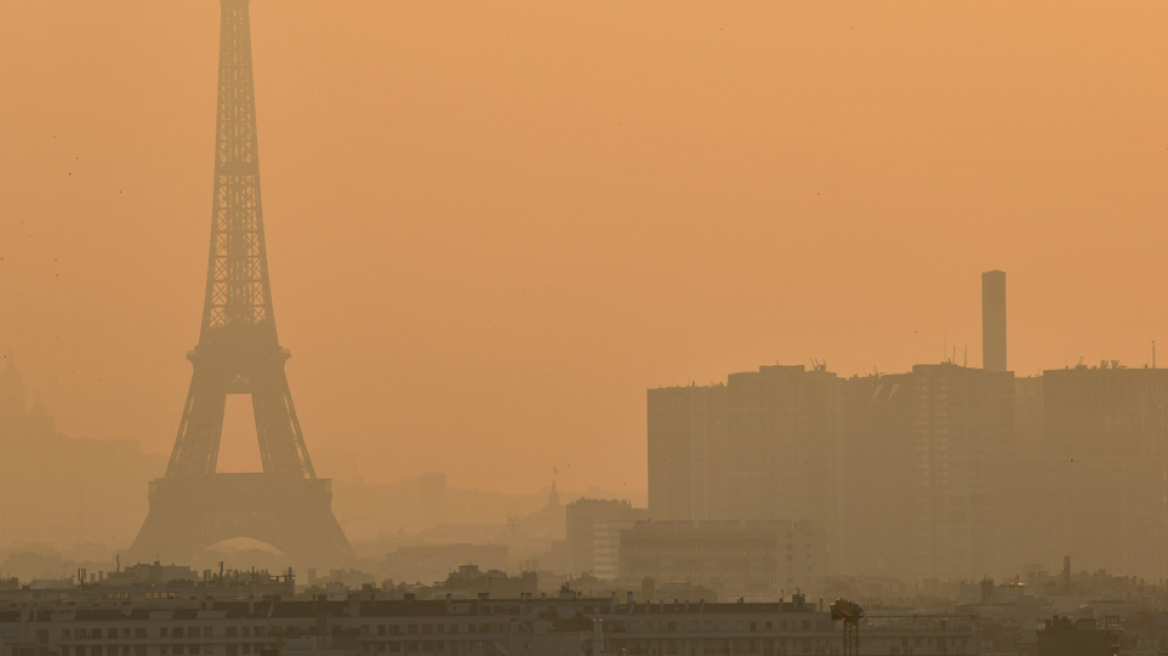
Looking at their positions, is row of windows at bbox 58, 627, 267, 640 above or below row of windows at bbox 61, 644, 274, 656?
above

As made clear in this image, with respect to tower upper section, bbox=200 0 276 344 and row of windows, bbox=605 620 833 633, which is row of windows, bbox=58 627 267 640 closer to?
row of windows, bbox=605 620 833 633

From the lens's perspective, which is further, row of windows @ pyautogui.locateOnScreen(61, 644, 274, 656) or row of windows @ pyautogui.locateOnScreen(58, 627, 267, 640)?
row of windows @ pyautogui.locateOnScreen(58, 627, 267, 640)

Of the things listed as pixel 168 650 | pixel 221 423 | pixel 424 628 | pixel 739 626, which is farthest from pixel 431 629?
pixel 221 423

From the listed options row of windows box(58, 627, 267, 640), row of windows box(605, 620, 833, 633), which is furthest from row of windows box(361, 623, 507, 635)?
row of windows box(605, 620, 833, 633)

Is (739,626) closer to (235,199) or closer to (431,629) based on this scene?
(431,629)

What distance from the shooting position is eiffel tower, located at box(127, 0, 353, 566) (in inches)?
6949

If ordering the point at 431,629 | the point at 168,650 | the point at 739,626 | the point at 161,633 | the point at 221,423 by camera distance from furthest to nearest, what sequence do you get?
the point at 221,423 → the point at 739,626 → the point at 431,629 → the point at 161,633 → the point at 168,650

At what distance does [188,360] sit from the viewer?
18112 cm

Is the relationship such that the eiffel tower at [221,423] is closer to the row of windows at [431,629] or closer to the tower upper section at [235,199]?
the tower upper section at [235,199]

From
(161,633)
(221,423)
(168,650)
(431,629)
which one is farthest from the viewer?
(221,423)

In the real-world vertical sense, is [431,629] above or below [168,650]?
above

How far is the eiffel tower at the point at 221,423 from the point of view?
176 meters

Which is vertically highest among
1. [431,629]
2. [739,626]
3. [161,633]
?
[739,626]

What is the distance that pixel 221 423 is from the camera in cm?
17938
